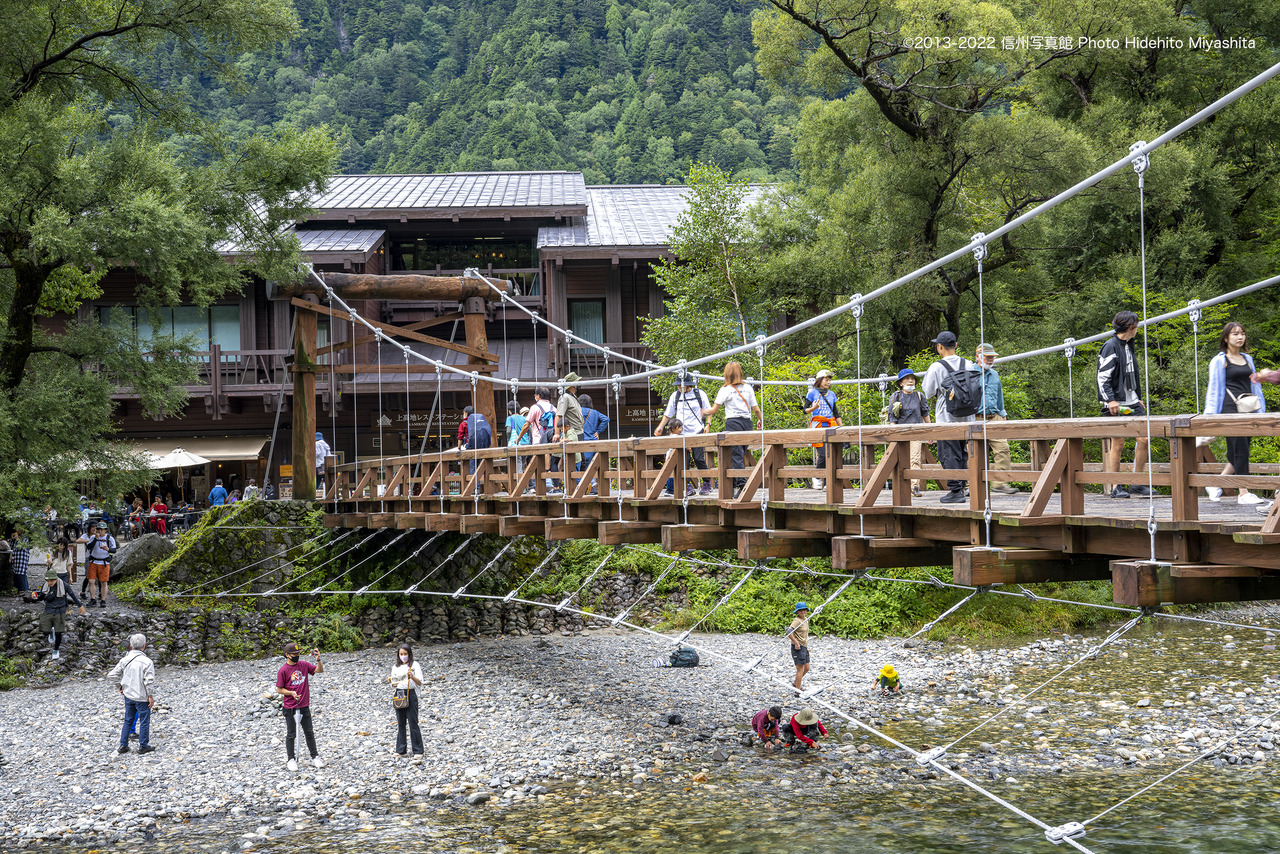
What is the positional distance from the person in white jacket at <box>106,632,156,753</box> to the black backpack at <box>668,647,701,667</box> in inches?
259

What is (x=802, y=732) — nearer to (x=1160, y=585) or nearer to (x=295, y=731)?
(x=295, y=731)

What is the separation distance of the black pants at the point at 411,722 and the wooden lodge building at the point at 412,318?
36.3 feet

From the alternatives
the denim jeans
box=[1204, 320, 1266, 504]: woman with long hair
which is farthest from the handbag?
the denim jeans

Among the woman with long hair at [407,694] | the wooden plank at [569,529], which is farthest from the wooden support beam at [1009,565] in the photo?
the woman with long hair at [407,694]

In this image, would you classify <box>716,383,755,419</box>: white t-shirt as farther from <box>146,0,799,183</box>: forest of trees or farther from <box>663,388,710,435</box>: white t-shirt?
<box>146,0,799,183</box>: forest of trees

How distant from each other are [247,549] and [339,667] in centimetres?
344

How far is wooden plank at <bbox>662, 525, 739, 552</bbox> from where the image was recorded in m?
8.77

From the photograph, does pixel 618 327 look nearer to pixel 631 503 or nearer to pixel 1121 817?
pixel 631 503

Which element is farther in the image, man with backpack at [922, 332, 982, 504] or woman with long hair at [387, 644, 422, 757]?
woman with long hair at [387, 644, 422, 757]

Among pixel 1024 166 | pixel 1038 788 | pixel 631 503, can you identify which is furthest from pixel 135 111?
pixel 1038 788


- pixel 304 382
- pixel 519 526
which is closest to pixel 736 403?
pixel 519 526

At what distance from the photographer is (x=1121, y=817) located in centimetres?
838

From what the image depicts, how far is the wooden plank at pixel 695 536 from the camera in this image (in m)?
8.77

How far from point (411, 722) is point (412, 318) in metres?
14.9
